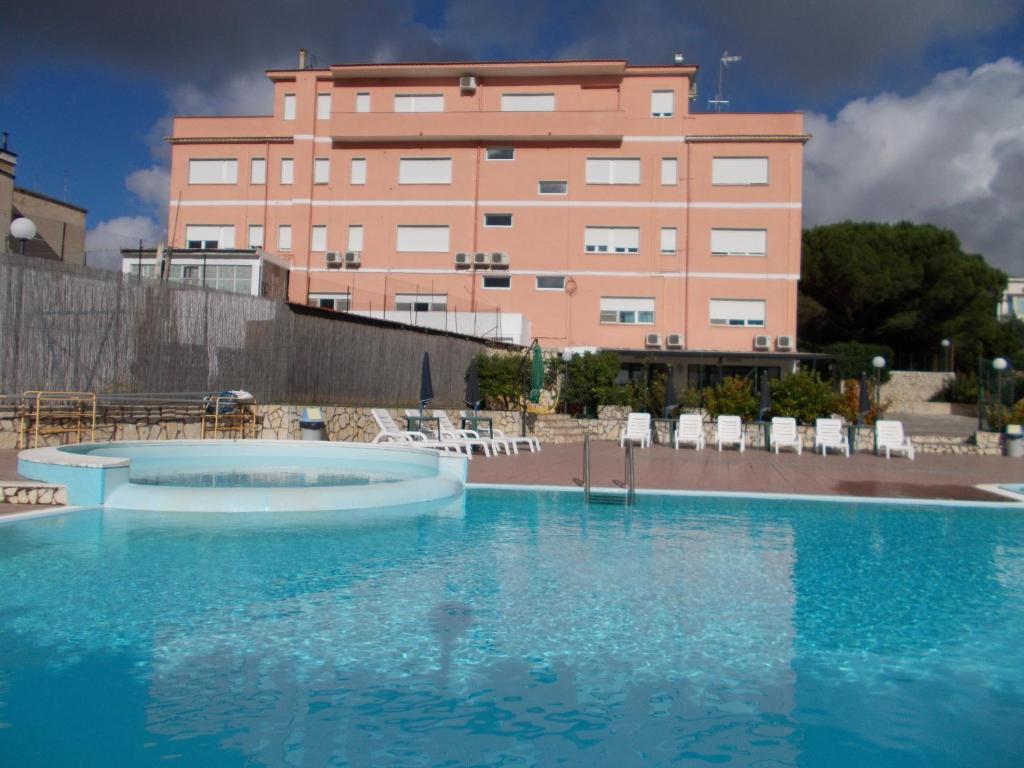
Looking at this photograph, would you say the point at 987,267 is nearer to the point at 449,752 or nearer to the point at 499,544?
the point at 499,544

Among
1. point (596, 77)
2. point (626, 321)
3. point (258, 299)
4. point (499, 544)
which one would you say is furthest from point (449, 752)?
point (596, 77)

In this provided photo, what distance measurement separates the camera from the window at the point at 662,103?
104ft

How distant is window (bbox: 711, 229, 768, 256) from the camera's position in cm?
3084

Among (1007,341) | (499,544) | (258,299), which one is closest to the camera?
(499,544)

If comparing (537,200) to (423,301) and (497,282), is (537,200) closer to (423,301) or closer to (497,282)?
(497,282)

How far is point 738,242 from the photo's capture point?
101 feet

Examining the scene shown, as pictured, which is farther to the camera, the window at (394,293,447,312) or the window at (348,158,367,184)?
the window at (348,158,367,184)

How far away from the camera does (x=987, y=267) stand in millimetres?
41844

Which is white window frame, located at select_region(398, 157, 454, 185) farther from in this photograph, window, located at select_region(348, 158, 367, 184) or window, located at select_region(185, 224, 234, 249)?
window, located at select_region(185, 224, 234, 249)

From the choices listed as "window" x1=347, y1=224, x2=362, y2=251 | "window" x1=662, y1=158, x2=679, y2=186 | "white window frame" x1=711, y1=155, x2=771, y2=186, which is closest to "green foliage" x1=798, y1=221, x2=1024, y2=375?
"white window frame" x1=711, y1=155, x2=771, y2=186

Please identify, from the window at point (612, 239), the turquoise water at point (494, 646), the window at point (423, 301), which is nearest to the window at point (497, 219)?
the window at point (612, 239)

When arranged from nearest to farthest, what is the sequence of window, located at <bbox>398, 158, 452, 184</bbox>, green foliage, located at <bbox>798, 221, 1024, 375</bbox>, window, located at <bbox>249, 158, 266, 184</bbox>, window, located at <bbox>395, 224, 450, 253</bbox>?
window, located at <bbox>395, 224, 450, 253</bbox>, window, located at <bbox>398, 158, 452, 184</bbox>, window, located at <bbox>249, 158, 266, 184</bbox>, green foliage, located at <bbox>798, 221, 1024, 375</bbox>

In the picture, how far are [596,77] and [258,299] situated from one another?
21.2 m

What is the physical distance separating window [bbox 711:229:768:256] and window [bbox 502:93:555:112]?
8.33 metres
